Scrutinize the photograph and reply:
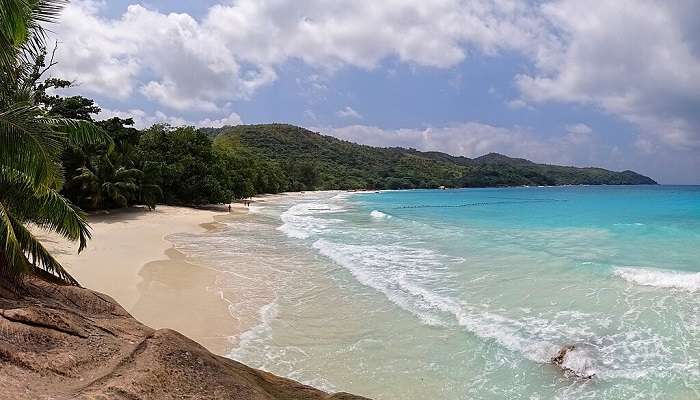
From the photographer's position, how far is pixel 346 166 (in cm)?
15400

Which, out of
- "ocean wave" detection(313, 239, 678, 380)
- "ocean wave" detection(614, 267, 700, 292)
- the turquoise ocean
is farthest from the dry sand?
"ocean wave" detection(614, 267, 700, 292)

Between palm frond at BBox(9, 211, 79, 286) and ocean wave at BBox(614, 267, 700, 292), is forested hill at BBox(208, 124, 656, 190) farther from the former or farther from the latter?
palm frond at BBox(9, 211, 79, 286)

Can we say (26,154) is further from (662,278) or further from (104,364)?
(662,278)

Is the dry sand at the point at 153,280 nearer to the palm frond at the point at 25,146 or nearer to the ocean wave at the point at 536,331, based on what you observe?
the palm frond at the point at 25,146

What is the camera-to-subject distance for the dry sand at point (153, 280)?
10.4 m

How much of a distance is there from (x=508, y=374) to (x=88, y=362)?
267 inches

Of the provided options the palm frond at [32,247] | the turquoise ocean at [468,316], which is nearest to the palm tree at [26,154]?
the palm frond at [32,247]

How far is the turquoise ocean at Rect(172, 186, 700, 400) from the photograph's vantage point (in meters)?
8.01

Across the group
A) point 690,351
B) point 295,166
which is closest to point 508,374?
point 690,351

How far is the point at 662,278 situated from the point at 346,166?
140166mm

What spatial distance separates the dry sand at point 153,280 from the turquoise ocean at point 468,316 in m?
0.54

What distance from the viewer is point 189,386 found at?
4047mm

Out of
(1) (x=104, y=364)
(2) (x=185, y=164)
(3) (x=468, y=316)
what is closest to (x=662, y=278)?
(3) (x=468, y=316)

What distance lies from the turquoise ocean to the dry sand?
1.78 feet
